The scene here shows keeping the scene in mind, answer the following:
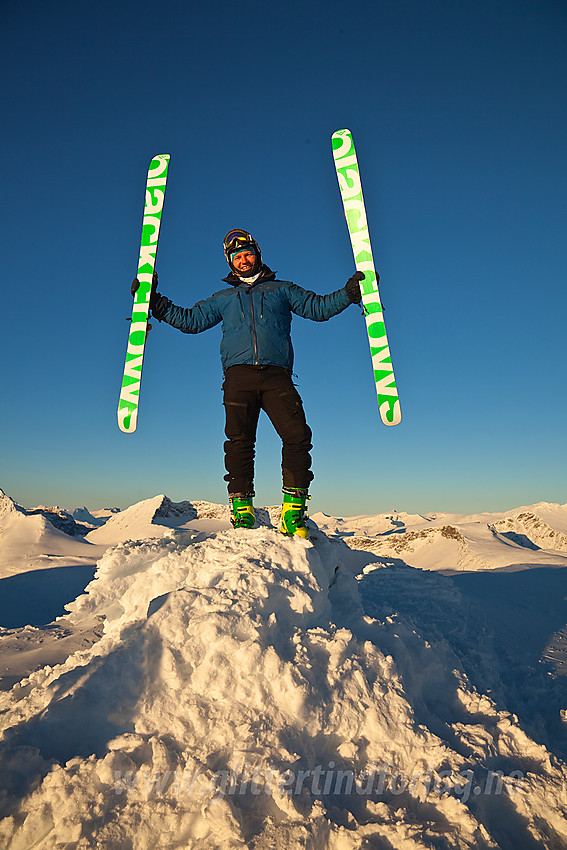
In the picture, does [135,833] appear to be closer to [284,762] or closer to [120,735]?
[120,735]

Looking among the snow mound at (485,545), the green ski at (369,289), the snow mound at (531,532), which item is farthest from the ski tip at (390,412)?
the snow mound at (531,532)

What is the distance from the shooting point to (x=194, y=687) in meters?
2.12

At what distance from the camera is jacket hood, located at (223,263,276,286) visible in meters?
4.25

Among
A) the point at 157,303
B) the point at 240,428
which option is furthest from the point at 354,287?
the point at 157,303

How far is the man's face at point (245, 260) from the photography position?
14.0ft

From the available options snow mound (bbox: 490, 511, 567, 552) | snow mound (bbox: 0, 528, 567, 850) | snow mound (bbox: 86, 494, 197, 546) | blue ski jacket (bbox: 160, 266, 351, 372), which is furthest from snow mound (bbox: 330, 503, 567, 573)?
snow mound (bbox: 86, 494, 197, 546)

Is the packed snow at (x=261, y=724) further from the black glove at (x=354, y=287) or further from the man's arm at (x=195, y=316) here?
the black glove at (x=354, y=287)

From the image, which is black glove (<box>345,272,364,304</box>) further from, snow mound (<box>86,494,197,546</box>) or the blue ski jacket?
snow mound (<box>86,494,197,546</box>)

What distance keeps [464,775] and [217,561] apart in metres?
1.83

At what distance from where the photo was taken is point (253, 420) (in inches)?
157

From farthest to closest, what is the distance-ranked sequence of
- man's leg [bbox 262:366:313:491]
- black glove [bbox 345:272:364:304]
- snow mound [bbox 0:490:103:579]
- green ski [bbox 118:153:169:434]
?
snow mound [bbox 0:490:103:579], green ski [bbox 118:153:169:434], black glove [bbox 345:272:364:304], man's leg [bbox 262:366:313:491]

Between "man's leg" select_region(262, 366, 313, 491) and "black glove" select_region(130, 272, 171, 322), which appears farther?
"black glove" select_region(130, 272, 171, 322)

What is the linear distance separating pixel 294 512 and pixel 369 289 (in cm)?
249

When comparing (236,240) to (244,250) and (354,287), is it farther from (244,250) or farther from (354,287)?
(354,287)
